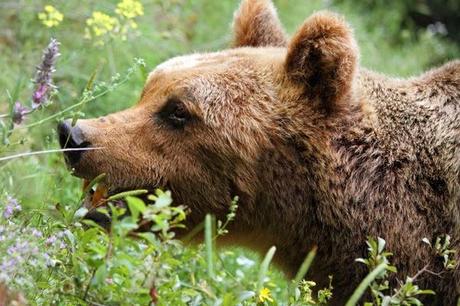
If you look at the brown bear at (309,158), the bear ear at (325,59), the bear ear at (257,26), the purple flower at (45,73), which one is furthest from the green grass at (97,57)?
the bear ear at (325,59)

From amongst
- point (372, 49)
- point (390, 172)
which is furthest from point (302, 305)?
point (372, 49)

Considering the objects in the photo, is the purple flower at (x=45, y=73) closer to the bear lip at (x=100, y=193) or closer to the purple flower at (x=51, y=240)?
the bear lip at (x=100, y=193)

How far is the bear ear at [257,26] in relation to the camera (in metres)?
5.02

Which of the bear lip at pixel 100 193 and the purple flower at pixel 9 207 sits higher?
the purple flower at pixel 9 207

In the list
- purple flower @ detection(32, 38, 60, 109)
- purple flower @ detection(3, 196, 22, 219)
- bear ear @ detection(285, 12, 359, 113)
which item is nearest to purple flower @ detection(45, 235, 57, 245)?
purple flower @ detection(3, 196, 22, 219)

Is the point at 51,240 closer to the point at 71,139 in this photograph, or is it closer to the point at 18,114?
the point at 18,114

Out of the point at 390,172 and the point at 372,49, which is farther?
the point at 372,49

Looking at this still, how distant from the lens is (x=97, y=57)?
757cm

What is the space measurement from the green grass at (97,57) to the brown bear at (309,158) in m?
0.30

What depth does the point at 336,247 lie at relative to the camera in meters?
4.24

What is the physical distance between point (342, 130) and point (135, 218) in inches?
69.4

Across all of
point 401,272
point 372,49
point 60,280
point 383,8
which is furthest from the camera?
point 383,8

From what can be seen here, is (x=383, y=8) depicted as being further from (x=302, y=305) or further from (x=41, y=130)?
(x=302, y=305)

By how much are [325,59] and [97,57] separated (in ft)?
11.9
